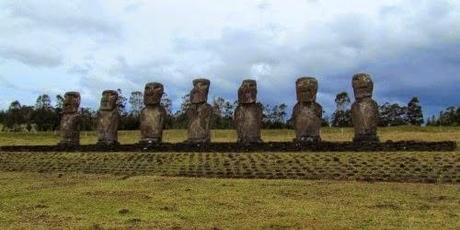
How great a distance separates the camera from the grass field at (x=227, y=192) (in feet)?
39.2

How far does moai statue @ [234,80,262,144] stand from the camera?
89.8 feet

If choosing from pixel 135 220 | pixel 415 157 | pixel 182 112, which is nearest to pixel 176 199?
pixel 135 220

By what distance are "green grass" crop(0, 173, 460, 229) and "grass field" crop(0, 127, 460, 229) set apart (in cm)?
2

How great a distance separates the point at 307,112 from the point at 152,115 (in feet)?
23.8

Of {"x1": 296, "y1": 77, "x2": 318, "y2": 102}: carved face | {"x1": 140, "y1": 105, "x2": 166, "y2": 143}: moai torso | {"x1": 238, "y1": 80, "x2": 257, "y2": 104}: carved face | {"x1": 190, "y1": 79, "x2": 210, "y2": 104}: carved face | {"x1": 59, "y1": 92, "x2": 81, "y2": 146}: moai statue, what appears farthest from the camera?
{"x1": 59, "y1": 92, "x2": 81, "y2": 146}: moai statue

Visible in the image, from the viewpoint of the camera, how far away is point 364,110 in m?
25.8

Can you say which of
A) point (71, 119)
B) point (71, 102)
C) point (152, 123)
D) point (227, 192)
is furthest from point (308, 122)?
point (71, 102)

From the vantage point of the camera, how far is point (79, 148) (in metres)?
28.6

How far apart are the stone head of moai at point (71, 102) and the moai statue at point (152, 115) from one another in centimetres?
430

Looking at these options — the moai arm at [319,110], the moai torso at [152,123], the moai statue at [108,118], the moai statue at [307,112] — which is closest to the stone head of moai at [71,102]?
the moai statue at [108,118]

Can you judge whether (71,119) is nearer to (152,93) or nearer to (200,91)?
(152,93)

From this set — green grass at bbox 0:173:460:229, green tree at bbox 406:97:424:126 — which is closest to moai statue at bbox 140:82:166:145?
green grass at bbox 0:173:460:229

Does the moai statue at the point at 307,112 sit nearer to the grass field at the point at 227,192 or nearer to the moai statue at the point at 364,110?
the moai statue at the point at 364,110

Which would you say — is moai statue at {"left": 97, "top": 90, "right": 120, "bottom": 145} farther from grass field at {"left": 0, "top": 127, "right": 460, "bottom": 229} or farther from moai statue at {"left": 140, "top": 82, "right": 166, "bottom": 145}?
grass field at {"left": 0, "top": 127, "right": 460, "bottom": 229}
